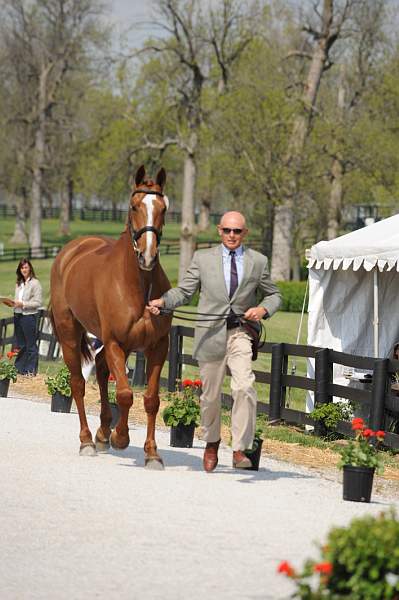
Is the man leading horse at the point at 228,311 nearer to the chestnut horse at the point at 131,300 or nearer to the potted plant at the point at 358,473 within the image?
the chestnut horse at the point at 131,300

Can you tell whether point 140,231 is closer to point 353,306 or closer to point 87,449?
point 87,449

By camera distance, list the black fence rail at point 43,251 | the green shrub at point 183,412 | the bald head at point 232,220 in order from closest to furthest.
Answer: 1. the bald head at point 232,220
2. the green shrub at point 183,412
3. the black fence rail at point 43,251

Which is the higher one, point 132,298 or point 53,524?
point 132,298

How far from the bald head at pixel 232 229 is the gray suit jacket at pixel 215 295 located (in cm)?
16

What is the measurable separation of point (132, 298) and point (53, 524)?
3.17 m

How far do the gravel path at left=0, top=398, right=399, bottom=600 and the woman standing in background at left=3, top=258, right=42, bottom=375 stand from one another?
842cm

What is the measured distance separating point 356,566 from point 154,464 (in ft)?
19.6

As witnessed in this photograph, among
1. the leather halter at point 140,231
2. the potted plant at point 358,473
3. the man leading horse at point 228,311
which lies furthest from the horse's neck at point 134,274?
the potted plant at point 358,473

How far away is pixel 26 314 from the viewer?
2162 centimetres

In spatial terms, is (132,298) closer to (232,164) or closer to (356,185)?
(232,164)

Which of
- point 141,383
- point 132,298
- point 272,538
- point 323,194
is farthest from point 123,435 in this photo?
point 323,194

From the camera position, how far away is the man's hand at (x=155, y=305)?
11.0 m

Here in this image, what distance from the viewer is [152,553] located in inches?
304

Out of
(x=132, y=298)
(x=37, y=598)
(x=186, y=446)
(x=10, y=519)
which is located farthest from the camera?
(x=186, y=446)
